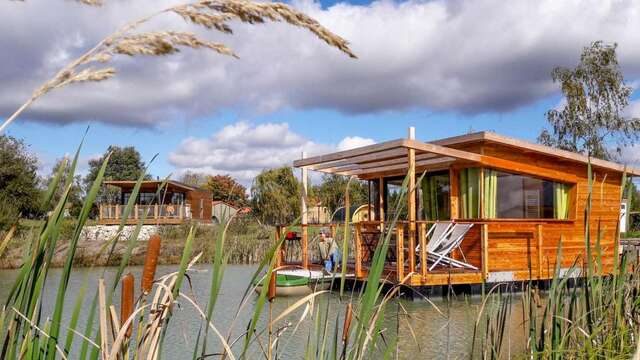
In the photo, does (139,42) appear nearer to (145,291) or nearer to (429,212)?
(145,291)

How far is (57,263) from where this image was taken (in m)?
17.2

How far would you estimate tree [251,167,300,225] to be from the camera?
2595cm

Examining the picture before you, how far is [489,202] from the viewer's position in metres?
11.3

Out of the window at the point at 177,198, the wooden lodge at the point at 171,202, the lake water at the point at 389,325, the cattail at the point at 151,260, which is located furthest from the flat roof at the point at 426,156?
the window at the point at 177,198

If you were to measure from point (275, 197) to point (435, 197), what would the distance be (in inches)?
579

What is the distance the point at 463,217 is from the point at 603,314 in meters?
8.59

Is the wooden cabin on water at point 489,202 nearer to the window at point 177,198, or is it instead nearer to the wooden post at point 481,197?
the wooden post at point 481,197

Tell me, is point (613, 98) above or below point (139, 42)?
above

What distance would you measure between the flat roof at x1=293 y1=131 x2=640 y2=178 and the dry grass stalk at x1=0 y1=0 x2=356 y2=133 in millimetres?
8118

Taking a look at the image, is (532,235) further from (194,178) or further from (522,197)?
(194,178)

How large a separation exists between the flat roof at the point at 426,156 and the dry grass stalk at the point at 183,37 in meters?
8.12

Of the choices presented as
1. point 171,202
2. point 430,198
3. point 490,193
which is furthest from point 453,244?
point 171,202

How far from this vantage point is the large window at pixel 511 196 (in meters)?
11.3

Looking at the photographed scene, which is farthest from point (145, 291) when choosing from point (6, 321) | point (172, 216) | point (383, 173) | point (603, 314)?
point (172, 216)
